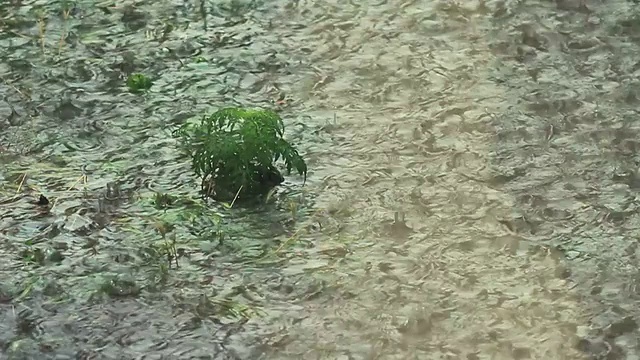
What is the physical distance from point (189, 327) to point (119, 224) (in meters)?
0.33

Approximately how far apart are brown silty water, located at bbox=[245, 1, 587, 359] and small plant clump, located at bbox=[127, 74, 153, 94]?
0.31m

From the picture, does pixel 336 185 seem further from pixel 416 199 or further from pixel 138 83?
pixel 138 83

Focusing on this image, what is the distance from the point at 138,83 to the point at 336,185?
0.61m

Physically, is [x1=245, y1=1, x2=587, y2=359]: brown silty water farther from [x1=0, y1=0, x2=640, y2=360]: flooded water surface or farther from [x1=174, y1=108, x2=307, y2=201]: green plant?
[x1=174, y1=108, x2=307, y2=201]: green plant

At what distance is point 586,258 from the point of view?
5.95 feet

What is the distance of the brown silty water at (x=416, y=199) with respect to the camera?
5.46 ft

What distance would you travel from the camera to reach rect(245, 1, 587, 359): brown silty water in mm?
1663

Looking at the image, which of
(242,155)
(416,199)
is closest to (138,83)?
(242,155)

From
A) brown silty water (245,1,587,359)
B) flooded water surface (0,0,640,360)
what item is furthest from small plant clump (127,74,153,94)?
brown silty water (245,1,587,359)

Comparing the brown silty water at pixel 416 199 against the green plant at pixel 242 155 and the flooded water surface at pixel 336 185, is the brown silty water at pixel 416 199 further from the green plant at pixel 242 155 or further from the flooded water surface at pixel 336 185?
the green plant at pixel 242 155

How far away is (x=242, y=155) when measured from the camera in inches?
75.4

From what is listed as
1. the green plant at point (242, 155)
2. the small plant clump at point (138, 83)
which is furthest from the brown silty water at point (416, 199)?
the small plant clump at point (138, 83)

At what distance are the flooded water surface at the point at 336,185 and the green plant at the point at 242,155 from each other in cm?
4

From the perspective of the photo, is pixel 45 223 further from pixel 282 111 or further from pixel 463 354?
pixel 463 354
